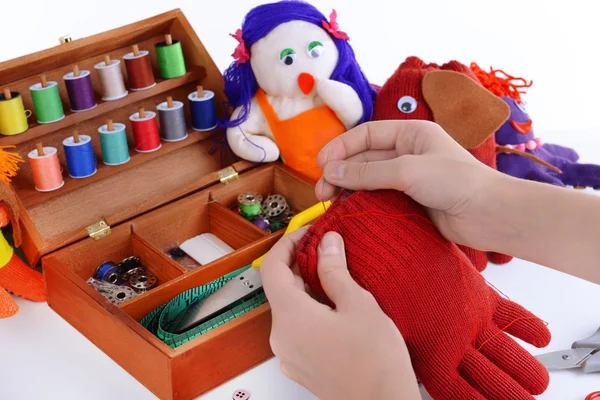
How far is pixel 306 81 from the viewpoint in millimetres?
1682

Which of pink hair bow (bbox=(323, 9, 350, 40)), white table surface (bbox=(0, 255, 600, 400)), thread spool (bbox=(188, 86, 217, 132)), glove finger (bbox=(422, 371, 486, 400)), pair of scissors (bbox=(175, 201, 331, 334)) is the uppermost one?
pink hair bow (bbox=(323, 9, 350, 40))

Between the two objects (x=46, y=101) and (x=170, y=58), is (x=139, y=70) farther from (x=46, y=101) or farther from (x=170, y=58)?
(x=46, y=101)

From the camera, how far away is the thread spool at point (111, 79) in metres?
1.69

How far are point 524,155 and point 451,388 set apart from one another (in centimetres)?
76

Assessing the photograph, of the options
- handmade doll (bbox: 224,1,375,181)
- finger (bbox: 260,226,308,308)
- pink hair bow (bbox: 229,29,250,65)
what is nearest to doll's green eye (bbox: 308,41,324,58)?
handmade doll (bbox: 224,1,375,181)

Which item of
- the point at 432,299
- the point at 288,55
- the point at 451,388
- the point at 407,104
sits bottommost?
the point at 451,388

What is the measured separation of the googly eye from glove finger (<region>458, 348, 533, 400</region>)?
653 mm

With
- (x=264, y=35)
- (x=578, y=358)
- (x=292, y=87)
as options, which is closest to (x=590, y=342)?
(x=578, y=358)

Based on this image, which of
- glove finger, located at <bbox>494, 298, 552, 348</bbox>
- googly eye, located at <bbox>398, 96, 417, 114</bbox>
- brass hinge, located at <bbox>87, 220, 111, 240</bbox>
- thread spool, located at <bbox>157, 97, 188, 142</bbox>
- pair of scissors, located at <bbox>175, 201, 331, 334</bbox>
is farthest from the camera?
thread spool, located at <bbox>157, 97, 188, 142</bbox>

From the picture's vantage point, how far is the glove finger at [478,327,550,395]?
45.4 inches

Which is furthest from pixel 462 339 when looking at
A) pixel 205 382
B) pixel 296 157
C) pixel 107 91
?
pixel 107 91

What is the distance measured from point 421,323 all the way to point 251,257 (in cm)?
49

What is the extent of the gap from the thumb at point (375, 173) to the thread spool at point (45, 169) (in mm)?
671

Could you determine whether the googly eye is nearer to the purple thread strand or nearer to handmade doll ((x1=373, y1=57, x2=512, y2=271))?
handmade doll ((x1=373, y1=57, x2=512, y2=271))
